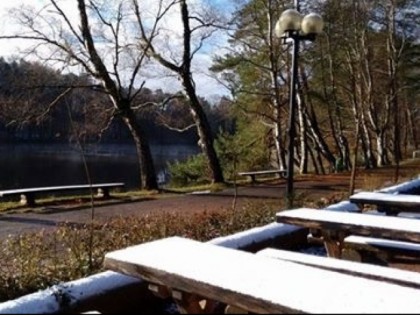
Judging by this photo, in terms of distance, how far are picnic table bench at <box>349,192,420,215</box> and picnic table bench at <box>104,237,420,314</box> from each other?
468 centimetres

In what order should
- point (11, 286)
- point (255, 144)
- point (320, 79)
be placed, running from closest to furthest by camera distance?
point (11, 286), point (320, 79), point (255, 144)

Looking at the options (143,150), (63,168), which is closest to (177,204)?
(143,150)

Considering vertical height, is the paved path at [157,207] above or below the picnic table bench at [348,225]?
below

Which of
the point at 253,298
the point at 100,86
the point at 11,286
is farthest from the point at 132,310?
the point at 100,86

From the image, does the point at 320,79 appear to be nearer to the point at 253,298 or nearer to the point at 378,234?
the point at 378,234

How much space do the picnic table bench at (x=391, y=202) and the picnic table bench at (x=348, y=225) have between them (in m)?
1.73

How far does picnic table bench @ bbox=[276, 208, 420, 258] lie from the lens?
17.1ft

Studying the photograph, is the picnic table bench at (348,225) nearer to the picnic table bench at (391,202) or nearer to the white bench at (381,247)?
the white bench at (381,247)

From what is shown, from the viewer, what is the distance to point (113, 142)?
6662 cm

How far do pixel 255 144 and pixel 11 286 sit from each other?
2525 cm

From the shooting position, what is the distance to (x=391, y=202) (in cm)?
758

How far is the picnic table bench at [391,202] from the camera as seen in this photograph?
7460 mm

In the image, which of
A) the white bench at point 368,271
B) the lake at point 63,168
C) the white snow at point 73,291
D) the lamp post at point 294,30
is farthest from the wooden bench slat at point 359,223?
the lake at point 63,168

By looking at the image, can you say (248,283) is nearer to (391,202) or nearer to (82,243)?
(82,243)
